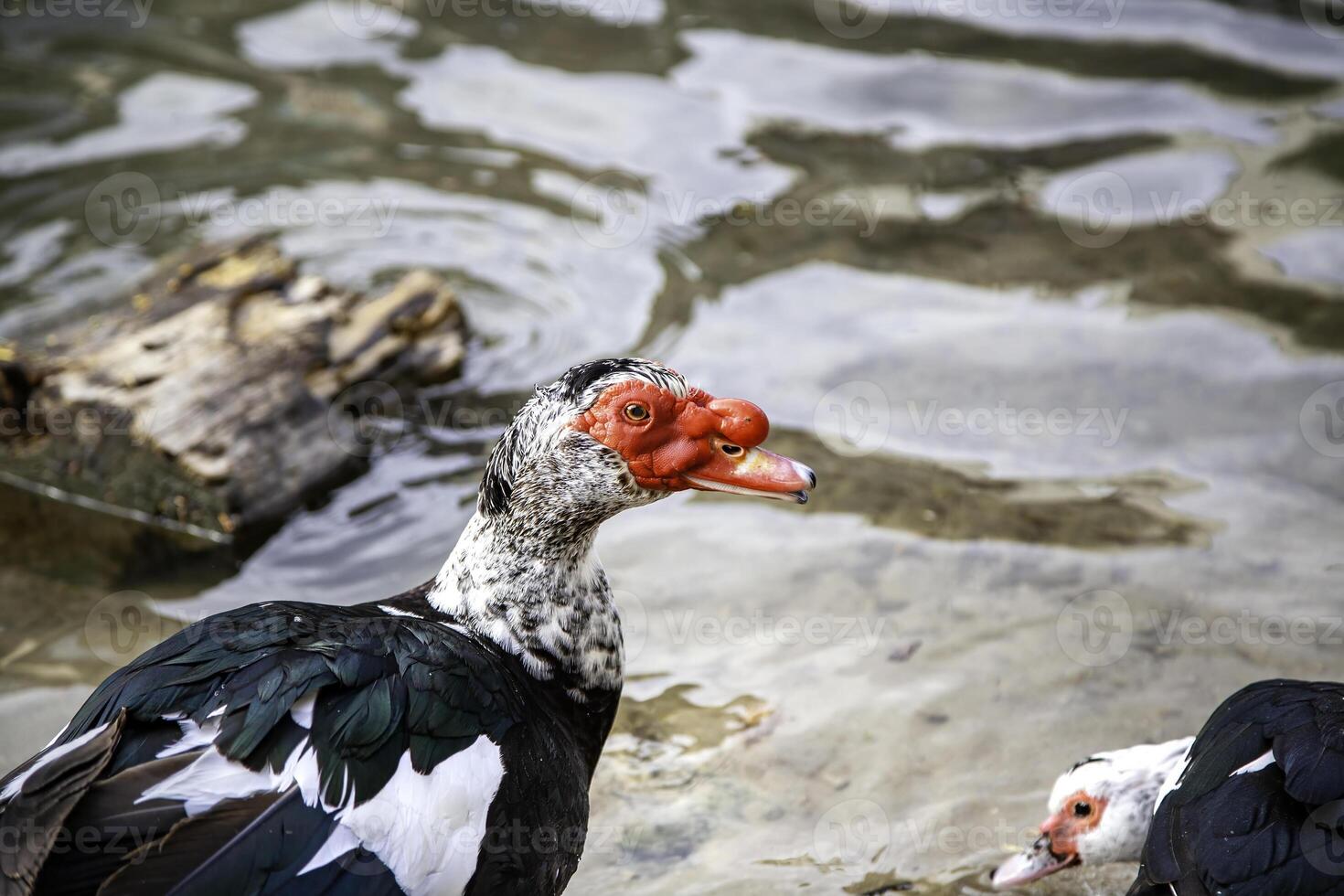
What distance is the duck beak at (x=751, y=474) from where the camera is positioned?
293 centimetres

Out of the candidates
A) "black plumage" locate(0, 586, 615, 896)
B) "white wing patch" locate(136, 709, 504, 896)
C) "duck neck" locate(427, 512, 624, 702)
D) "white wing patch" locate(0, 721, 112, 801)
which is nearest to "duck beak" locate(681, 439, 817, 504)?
"duck neck" locate(427, 512, 624, 702)

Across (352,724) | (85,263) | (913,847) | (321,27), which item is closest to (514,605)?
(352,724)

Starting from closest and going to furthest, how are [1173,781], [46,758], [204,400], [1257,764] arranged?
[46,758] → [1257,764] → [1173,781] → [204,400]

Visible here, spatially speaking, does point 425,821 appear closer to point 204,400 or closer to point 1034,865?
point 1034,865

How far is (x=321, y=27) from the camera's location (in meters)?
7.61

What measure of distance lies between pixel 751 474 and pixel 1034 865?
48.2 inches

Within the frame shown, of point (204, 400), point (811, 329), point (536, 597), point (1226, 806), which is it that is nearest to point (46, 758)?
point (536, 597)

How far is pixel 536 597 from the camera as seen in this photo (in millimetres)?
3066

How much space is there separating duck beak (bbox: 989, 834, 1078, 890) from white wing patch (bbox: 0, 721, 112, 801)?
2114 millimetres

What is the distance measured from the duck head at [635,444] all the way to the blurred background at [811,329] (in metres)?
1.06

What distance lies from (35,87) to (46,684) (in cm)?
456

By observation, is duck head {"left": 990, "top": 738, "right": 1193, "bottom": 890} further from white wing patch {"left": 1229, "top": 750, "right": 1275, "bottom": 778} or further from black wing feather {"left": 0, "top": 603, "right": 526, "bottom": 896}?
black wing feather {"left": 0, "top": 603, "right": 526, "bottom": 896}

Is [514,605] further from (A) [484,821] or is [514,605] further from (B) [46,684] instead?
(B) [46,684]

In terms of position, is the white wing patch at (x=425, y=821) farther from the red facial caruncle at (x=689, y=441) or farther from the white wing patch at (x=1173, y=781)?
the white wing patch at (x=1173, y=781)
